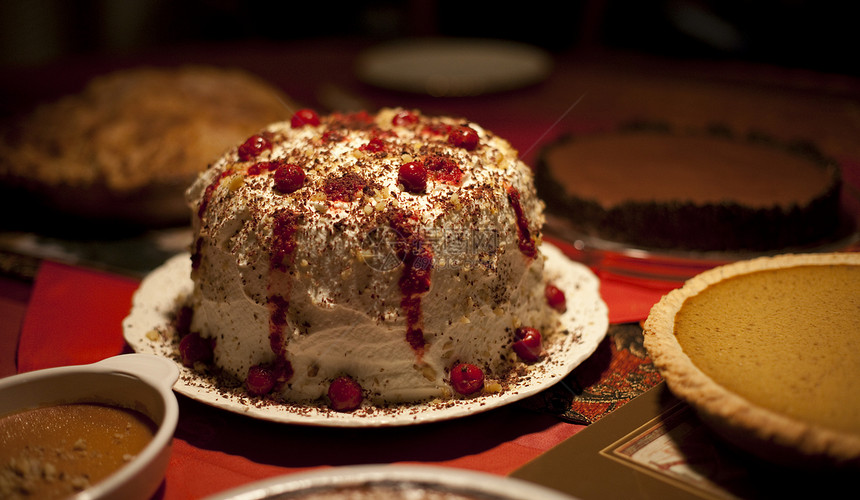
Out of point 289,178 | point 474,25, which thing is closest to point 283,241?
point 289,178

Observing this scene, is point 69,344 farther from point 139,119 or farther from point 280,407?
point 139,119

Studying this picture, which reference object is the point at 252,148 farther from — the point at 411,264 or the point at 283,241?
the point at 411,264

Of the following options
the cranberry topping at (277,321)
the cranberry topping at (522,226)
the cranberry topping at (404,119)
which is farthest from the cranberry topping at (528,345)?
the cranberry topping at (404,119)

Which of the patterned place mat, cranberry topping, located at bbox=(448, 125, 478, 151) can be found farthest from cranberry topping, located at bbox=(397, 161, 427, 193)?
the patterned place mat

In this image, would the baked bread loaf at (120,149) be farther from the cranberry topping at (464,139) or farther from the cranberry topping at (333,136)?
the cranberry topping at (464,139)

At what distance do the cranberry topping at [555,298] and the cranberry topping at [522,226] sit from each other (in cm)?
26

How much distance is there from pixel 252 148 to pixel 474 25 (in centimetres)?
509

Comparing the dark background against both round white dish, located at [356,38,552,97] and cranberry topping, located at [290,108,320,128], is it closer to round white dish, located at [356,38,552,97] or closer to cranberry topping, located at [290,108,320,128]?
round white dish, located at [356,38,552,97]

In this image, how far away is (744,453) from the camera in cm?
172

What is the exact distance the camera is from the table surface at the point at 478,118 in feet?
6.08

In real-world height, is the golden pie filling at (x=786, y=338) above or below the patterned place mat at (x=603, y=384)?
above

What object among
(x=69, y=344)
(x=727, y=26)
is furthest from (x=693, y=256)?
(x=727, y=26)

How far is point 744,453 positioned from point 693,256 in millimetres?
1258

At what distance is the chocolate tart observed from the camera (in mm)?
2887
